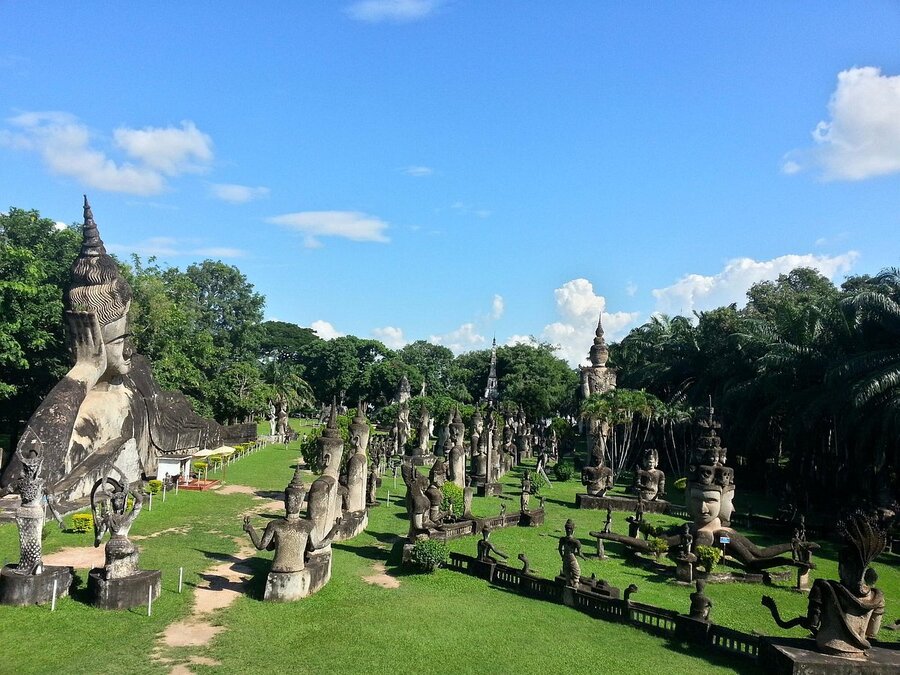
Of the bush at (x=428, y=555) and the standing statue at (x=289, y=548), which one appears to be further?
the bush at (x=428, y=555)

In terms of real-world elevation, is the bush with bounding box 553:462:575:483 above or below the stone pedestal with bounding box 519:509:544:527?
above

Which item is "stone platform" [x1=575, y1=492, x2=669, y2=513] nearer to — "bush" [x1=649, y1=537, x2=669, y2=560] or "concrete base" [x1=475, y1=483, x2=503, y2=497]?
"concrete base" [x1=475, y1=483, x2=503, y2=497]

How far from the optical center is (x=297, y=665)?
1166 centimetres

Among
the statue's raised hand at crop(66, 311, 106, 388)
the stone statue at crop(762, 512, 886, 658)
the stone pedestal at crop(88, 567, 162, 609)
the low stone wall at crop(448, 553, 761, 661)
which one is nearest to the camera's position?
the stone statue at crop(762, 512, 886, 658)

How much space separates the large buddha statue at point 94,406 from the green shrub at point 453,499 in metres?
11.4

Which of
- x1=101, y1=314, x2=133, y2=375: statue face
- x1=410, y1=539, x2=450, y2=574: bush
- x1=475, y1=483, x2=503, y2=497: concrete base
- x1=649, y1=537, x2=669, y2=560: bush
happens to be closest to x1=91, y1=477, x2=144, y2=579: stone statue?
x1=410, y1=539, x2=450, y2=574: bush

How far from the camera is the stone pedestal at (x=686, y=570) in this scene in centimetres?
1838

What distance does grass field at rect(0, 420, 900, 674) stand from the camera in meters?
11.8

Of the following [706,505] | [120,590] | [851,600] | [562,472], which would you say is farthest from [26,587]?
[562,472]

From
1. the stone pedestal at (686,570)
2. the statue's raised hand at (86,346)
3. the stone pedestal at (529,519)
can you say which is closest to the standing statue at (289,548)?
the stone pedestal at (686,570)

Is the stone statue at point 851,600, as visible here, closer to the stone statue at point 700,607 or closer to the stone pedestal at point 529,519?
the stone statue at point 700,607

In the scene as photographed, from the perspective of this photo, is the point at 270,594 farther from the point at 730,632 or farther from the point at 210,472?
the point at 210,472

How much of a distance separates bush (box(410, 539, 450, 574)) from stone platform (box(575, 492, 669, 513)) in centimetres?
1390

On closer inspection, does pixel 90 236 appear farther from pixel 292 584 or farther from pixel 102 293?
pixel 292 584
